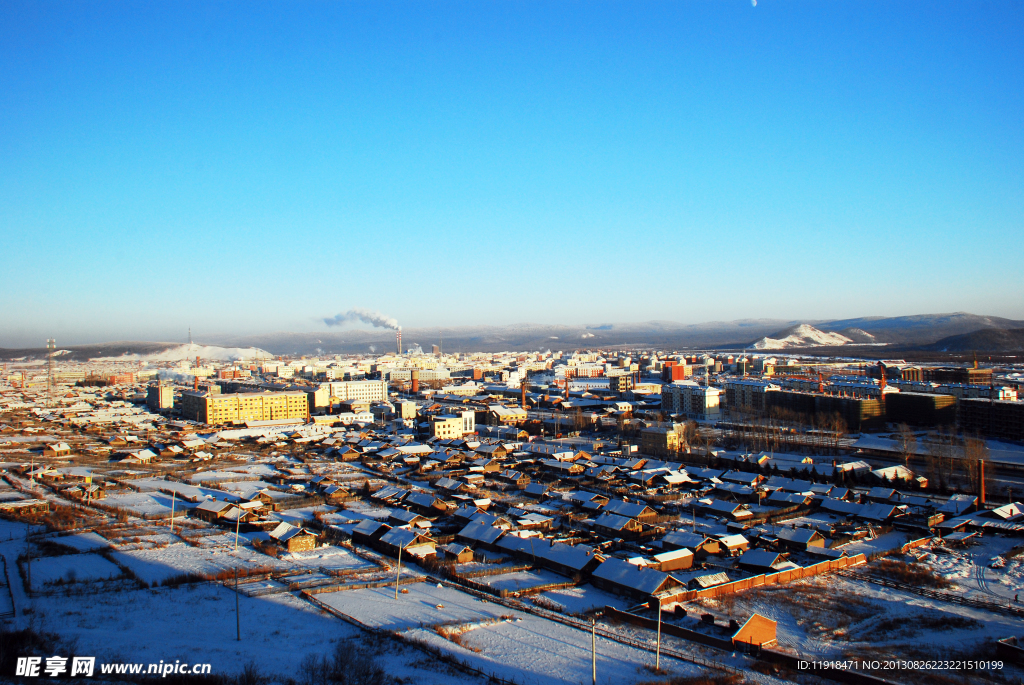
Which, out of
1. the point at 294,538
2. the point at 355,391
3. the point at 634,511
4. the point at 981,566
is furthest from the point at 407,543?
the point at 355,391

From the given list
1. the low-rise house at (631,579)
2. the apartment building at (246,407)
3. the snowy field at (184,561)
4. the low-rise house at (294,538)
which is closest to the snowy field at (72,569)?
the snowy field at (184,561)

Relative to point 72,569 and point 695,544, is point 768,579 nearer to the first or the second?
point 695,544

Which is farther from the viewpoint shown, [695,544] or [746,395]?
[746,395]

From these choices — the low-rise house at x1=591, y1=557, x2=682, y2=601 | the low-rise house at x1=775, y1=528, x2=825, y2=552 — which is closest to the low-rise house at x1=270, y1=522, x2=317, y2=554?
the low-rise house at x1=591, y1=557, x2=682, y2=601

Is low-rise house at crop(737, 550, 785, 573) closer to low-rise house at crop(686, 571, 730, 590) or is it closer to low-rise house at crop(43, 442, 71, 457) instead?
low-rise house at crop(686, 571, 730, 590)

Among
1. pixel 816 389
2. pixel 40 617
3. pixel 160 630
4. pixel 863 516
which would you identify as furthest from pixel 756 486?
pixel 816 389

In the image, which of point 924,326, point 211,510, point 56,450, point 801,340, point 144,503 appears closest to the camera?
point 211,510

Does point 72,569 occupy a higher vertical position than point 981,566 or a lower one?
higher
